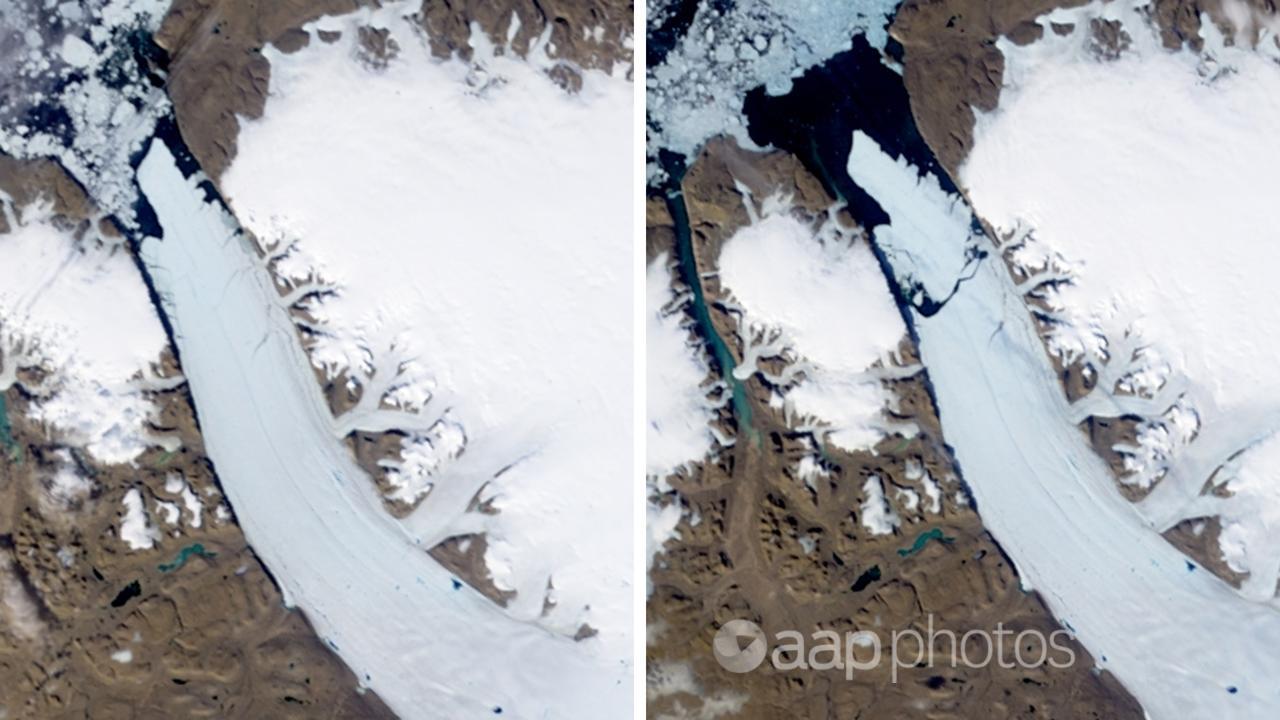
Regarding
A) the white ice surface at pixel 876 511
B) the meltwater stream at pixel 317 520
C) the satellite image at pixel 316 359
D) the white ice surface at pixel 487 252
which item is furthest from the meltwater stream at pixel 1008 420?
the meltwater stream at pixel 317 520

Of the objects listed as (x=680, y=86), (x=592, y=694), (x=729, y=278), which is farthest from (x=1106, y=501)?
(x=680, y=86)

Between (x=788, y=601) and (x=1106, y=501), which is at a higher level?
(x=1106, y=501)

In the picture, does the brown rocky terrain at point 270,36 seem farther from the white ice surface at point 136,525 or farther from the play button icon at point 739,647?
the play button icon at point 739,647

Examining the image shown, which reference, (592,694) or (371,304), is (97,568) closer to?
(371,304)

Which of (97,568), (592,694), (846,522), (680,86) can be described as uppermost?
(680,86)

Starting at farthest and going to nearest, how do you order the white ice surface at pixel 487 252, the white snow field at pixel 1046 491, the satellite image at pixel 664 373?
the white snow field at pixel 1046 491
the satellite image at pixel 664 373
the white ice surface at pixel 487 252

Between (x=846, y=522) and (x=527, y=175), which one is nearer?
(x=527, y=175)

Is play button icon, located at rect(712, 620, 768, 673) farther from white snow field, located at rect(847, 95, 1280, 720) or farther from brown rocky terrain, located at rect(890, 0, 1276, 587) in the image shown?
brown rocky terrain, located at rect(890, 0, 1276, 587)
